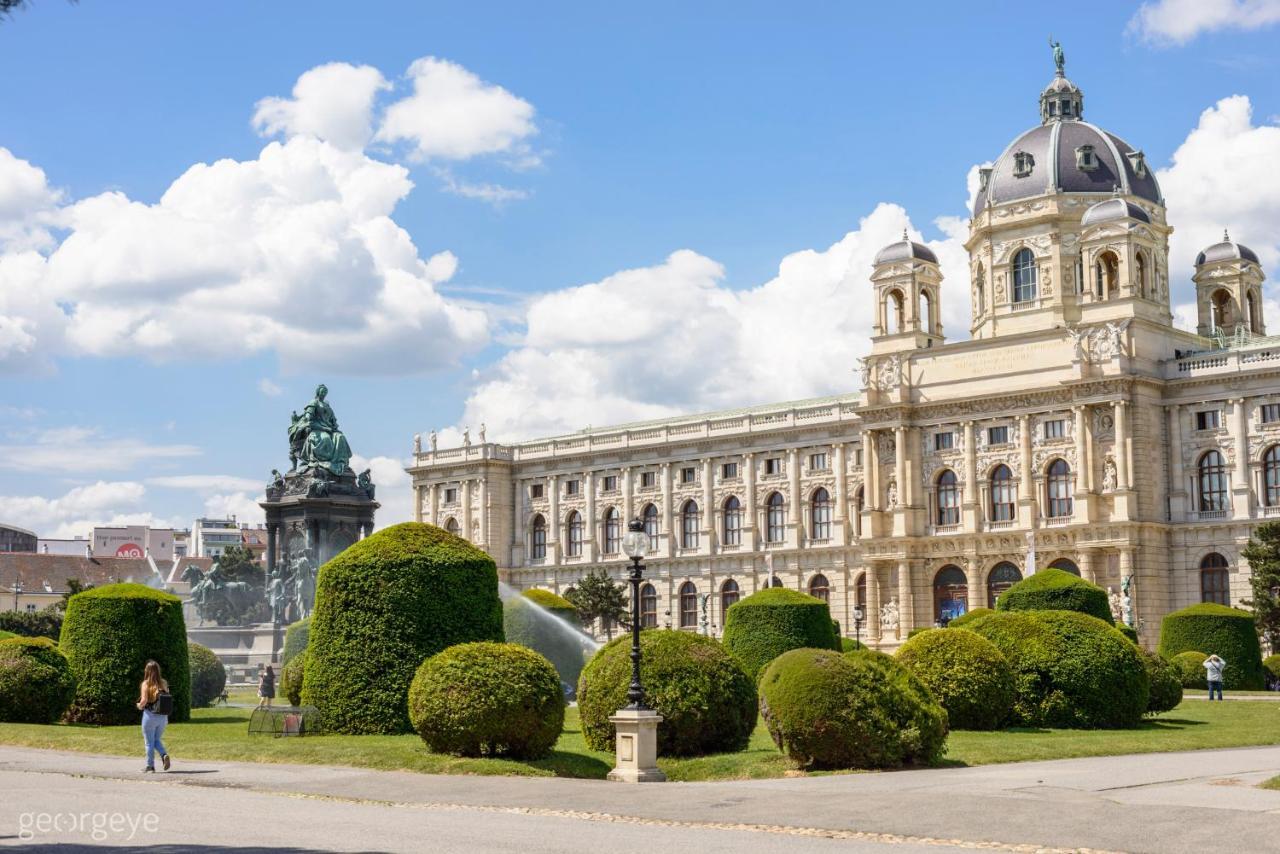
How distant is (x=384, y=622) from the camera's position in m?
29.8

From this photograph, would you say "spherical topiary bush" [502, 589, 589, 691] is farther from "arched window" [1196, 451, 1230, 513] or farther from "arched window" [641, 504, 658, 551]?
"arched window" [641, 504, 658, 551]

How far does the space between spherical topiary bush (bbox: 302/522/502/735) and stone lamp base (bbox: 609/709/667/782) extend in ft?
19.3

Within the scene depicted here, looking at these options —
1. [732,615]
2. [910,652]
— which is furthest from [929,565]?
[910,652]

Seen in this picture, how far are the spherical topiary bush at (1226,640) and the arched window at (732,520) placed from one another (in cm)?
4136

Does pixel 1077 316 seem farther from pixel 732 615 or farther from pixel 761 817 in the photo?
pixel 761 817

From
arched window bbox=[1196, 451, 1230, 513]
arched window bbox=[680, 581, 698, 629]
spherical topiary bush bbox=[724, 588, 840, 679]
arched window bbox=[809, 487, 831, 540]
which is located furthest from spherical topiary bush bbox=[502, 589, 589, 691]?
arched window bbox=[680, 581, 698, 629]

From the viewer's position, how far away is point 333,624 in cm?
3016

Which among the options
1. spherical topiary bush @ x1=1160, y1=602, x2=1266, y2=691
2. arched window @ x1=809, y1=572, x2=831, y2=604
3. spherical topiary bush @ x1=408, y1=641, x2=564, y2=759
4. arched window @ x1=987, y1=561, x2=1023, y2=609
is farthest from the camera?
arched window @ x1=809, y1=572, x2=831, y2=604

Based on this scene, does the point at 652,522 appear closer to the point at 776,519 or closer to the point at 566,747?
the point at 776,519

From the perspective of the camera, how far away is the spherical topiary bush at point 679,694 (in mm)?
27484

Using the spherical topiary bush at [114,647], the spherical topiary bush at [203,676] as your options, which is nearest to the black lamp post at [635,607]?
the spherical topiary bush at [114,647]

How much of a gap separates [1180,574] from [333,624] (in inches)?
2236

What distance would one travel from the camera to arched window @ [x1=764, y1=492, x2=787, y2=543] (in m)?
94.4

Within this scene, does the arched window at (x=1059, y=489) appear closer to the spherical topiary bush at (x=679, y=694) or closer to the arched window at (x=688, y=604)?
the arched window at (x=688, y=604)
